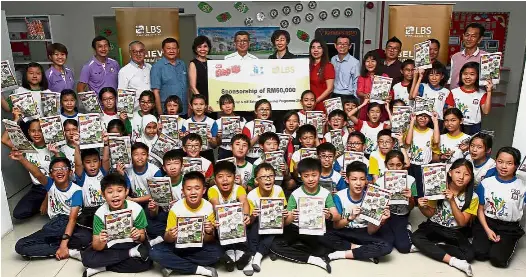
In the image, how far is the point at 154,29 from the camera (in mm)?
5598

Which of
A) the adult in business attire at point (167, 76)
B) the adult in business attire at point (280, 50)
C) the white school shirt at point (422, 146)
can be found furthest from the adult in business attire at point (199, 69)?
the white school shirt at point (422, 146)

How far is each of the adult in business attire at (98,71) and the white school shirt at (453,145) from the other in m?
3.48

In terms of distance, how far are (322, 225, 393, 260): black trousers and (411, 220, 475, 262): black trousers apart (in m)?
0.29

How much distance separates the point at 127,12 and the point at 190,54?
3.16m

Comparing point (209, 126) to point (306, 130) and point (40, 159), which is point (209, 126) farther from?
point (40, 159)

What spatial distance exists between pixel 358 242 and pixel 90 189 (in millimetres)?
2271

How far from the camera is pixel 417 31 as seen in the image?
5.55m

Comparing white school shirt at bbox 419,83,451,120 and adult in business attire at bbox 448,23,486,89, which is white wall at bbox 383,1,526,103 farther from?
white school shirt at bbox 419,83,451,120

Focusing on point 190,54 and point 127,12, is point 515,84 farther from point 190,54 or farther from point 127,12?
point 127,12

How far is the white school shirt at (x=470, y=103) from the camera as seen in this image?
4.20 meters

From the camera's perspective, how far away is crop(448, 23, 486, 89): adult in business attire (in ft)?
14.9

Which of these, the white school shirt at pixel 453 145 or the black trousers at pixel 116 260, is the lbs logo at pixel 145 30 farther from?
the white school shirt at pixel 453 145

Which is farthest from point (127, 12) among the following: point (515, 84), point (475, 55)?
point (515, 84)

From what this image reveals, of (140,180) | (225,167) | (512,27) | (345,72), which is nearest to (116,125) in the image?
(140,180)
